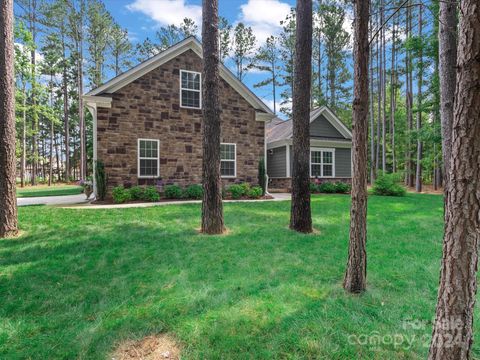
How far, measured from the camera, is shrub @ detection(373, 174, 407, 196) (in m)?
12.8

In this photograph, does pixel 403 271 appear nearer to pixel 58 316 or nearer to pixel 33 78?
pixel 58 316

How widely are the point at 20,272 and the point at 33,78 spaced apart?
19.8 meters

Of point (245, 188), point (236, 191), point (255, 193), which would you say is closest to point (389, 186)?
point (255, 193)

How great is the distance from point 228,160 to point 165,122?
3234 mm

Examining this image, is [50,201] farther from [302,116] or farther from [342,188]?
[342,188]

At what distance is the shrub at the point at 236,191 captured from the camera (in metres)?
11.3

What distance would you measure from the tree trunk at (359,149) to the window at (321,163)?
42.8 ft

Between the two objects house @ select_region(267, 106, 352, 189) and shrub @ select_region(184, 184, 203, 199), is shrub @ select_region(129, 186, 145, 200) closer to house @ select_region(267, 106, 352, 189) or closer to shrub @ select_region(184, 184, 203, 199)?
shrub @ select_region(184, 184, 203, 199)

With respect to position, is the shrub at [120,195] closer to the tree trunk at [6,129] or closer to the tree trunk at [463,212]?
the tree trunk at [6,129]

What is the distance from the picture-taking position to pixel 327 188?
14.6 meters

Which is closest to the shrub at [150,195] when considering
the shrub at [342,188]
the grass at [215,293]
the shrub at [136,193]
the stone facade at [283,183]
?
the shrub at [136,193]

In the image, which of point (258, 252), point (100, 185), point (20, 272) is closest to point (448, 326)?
point (258, 252)

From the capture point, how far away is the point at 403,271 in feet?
11.6

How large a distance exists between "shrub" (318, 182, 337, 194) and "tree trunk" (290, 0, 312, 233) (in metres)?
9.61
